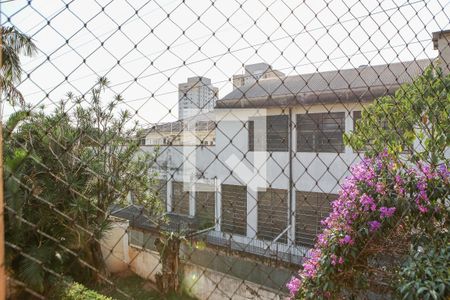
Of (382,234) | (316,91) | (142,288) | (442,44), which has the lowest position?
(142,288)

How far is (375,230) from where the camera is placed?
5.72 ft

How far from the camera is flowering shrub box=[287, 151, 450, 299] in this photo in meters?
1.74

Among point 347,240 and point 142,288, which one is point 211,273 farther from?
point 347,240

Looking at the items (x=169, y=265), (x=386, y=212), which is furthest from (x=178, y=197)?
(x=386, y=212)

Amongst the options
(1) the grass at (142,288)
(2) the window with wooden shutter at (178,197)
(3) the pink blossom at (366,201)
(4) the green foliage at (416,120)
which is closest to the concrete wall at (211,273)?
(1) the grass at (142,288)

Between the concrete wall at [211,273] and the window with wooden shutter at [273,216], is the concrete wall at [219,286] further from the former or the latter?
the window with wooden shutter at [273,216]

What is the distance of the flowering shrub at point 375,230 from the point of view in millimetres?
1742

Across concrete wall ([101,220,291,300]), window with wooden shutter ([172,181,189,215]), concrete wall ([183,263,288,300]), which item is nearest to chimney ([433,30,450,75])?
window with wooden shutter ([172,181,189,215])

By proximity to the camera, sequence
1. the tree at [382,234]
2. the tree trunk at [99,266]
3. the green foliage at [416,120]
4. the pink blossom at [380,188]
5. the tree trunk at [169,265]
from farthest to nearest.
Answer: the tree trunk at [169,265]
the green foliage at [416,120]
the pink blossom at [380,188]
the tree at [382,234]
the tree trunk at [99,266]

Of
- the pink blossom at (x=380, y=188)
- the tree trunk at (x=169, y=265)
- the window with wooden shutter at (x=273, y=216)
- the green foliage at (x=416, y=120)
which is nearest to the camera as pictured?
the pink blossom at (x=380, y=188)

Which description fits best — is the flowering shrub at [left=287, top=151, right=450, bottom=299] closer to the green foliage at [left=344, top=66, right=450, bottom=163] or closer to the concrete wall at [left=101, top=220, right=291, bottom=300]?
the green foliage at [left=344, top=66, right=450, bottom=163]

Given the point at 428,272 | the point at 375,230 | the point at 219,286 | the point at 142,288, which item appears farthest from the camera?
the point at 142,288

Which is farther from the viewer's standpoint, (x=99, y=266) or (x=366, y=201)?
(x=366, y=201)

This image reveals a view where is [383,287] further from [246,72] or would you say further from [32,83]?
[32,83]
